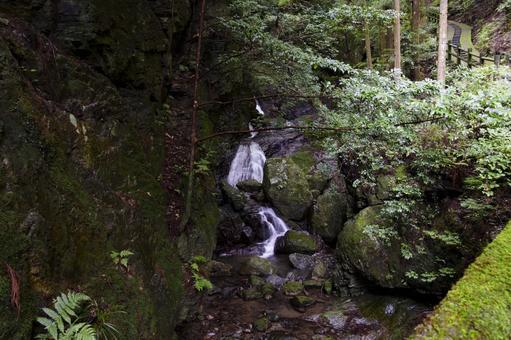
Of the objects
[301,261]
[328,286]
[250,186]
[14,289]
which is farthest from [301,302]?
[14,289]

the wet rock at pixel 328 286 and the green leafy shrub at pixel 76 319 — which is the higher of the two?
the green leafy shrub at pixel 76 319

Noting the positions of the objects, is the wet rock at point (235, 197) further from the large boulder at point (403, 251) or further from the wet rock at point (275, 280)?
the large boulder at point (403, 251)

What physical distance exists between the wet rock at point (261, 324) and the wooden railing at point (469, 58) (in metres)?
13.1

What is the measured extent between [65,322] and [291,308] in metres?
5.59

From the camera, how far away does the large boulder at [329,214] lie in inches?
430

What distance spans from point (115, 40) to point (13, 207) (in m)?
3.63

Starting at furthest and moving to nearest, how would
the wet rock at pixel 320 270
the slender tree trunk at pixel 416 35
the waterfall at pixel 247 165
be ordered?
1. the slender tree trunk at pixel 416 35
2. the waterfall at pixel 247 165
3. the wet rock at pixel 320 270

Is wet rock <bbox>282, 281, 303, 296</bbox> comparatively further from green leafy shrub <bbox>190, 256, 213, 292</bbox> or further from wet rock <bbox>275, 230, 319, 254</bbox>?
green leafy shrub <bbox>190, 256, 213, 292</bbox>

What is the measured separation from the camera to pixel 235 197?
12188mm

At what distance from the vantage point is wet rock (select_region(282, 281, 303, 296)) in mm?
8500

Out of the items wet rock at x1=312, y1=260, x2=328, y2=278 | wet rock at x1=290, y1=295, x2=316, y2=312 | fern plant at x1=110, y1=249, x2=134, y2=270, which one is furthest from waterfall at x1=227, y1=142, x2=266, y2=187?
fern plant at x1=110, y1=249, x2=134, y2=270

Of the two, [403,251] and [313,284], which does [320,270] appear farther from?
[403,251]

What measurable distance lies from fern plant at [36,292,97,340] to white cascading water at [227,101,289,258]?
28.0ft

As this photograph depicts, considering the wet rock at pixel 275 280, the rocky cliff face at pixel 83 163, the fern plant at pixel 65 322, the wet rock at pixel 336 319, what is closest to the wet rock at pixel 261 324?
the wet rock at pixel 336 319
